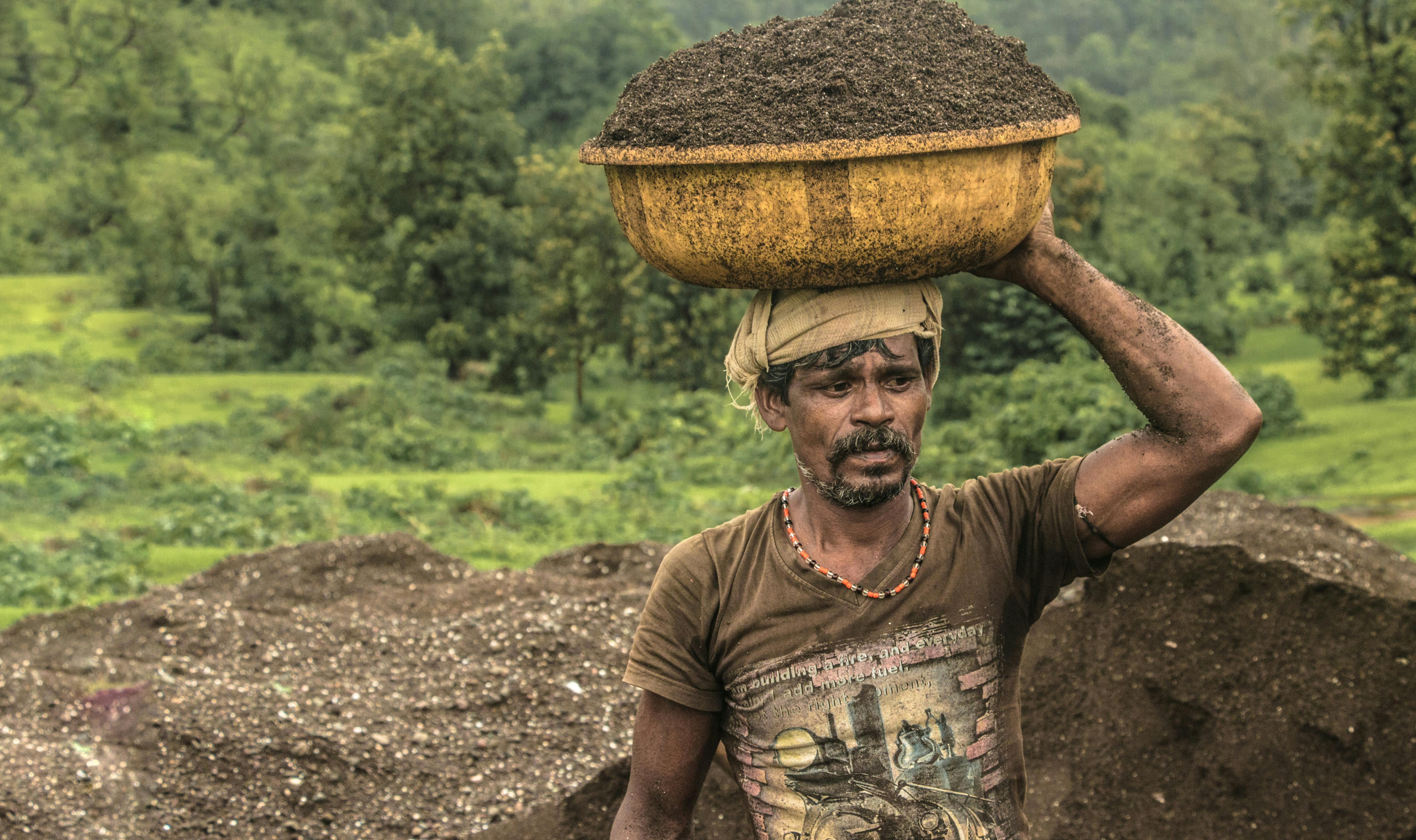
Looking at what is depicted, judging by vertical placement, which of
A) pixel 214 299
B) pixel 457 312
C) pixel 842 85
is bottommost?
pixel 214 299

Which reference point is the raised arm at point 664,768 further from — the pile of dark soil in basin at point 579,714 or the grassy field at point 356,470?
the grassy field at point 356,470

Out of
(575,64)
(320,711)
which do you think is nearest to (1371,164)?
(320,711)

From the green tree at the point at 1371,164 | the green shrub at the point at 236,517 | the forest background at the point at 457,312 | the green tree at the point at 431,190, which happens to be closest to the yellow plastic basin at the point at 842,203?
the forest background at the point at 457,312

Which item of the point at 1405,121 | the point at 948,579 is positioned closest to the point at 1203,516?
the point at 948,579

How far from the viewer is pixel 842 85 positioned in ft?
6.36

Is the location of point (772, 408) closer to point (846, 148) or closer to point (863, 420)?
point (863, 420)

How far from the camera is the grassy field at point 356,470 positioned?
977cm

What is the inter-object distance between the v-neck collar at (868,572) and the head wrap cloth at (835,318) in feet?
0.98

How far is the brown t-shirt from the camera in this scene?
7.23 ft

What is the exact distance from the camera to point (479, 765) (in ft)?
15.6

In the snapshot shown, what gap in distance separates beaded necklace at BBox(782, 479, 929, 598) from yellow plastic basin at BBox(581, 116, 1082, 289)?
0.44 m

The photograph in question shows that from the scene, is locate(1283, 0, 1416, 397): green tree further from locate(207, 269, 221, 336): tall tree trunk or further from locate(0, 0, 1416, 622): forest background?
locate(207, 269, 221, 336): tall tree trunk

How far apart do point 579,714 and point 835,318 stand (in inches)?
129

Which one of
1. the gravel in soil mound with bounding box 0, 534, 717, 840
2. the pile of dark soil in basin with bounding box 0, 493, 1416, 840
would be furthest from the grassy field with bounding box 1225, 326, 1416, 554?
the gravel in soil mound with bounding box 0, 534, 717, 840
